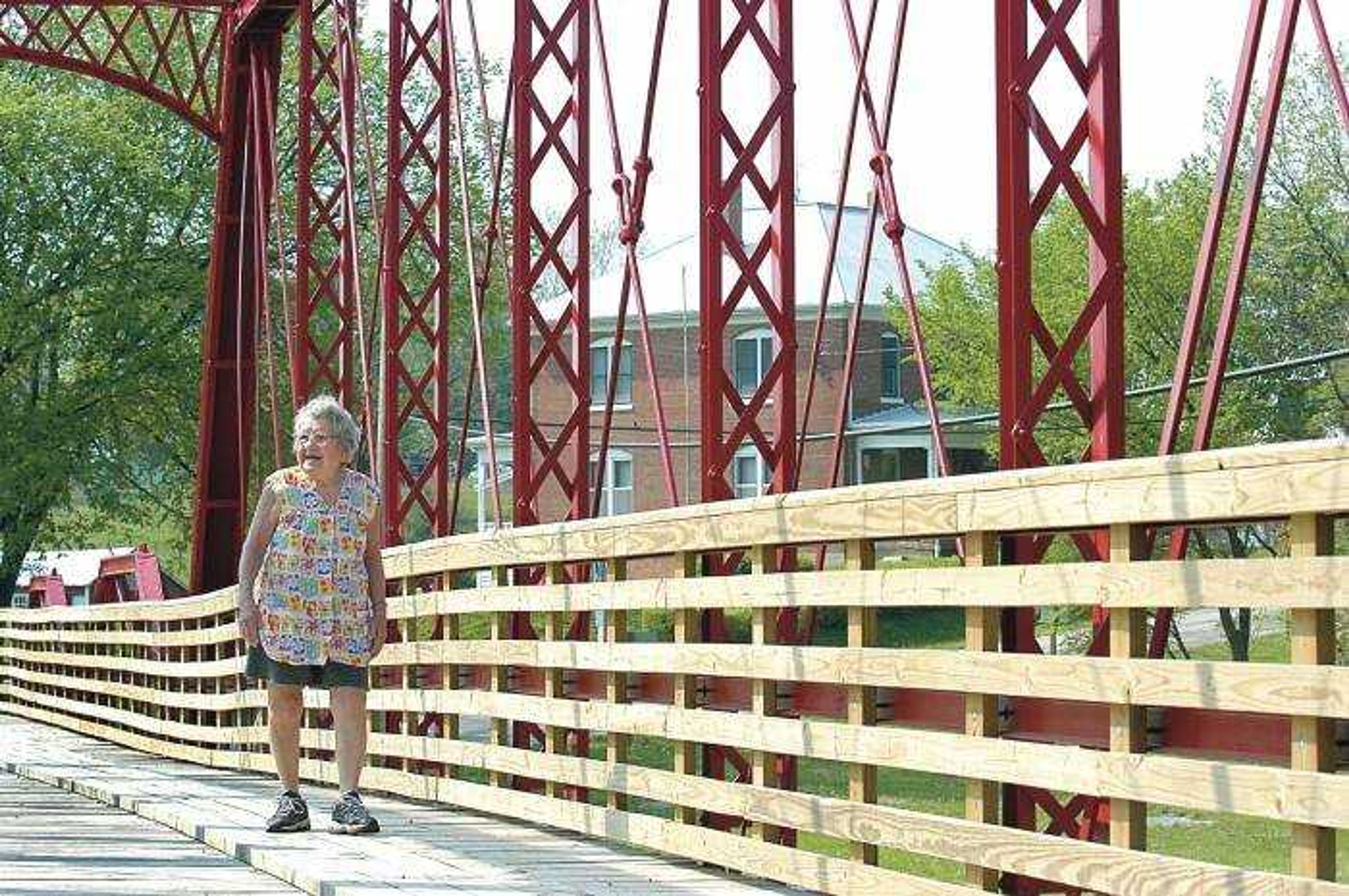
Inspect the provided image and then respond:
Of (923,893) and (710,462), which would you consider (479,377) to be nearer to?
(710,462)

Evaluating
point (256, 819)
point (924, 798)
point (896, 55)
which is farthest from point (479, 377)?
point (924, 798)

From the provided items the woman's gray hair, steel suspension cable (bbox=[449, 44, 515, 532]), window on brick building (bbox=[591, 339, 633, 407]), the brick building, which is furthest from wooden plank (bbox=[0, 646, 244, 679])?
window on brick building (bbox=[591, 339, 633, 407])

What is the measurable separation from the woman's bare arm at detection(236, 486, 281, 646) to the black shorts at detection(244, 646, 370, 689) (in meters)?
0.08

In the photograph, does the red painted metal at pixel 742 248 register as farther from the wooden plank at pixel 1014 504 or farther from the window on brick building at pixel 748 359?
the window on brick building at pixel 748 359

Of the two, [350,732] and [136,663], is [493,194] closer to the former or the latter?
[350,732]

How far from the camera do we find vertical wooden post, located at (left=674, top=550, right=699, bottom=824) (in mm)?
8984

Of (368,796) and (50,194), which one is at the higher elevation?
(50,194)

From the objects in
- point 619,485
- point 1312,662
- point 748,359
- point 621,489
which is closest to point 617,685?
point 1312,662

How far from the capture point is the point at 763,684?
8.30m

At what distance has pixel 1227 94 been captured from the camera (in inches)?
2045

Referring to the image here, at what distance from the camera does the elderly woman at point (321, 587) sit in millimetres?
9977

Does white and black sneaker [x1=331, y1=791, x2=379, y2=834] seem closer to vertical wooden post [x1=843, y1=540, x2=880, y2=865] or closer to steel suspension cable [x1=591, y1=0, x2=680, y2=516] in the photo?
steel suspension cable [x1=591, y1=0, x2=680, y2=516]

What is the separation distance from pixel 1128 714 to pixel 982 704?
71 centimetres

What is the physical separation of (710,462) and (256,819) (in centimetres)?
222
